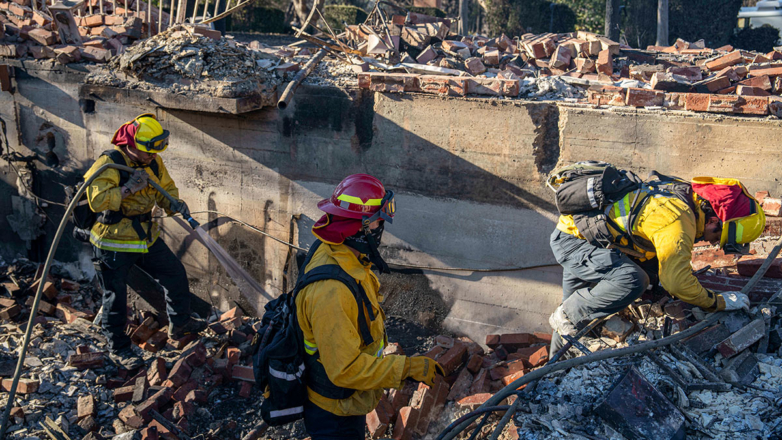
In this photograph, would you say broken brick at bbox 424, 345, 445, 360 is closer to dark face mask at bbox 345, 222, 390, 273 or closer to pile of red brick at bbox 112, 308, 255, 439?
pile of red brick at bbox 112, 308, 255, 439

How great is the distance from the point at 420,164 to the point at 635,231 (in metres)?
2.08

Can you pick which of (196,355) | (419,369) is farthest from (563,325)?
(196,355)

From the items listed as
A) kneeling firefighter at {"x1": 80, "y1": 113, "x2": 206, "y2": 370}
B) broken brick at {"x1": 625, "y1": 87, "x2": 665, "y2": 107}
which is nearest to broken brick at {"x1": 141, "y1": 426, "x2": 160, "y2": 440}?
kneeling firefighter at {"x1": 80, "y1": 113, "x2": 206, "y2": 370}

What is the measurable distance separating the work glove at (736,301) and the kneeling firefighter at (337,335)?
201cm

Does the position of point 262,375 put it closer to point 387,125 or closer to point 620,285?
point 620,285

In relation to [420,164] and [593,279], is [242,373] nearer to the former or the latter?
[420,164]

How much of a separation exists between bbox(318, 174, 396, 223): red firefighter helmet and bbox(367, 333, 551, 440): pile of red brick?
1.77m

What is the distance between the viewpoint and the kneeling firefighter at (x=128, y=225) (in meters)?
4.51

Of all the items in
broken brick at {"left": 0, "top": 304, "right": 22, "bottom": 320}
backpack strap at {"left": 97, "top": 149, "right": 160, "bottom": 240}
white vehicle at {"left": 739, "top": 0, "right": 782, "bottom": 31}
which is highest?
white vehicle at {"left": 739, "top": 0, "right": 782, "bottom": 31}

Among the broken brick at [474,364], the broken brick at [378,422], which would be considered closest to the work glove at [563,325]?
the broken brick at [474,364]

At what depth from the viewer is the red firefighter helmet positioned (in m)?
2.65

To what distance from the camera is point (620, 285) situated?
11.6 ft

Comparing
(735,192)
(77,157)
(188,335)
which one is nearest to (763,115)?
(735,192)

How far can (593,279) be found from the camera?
3.77 m
